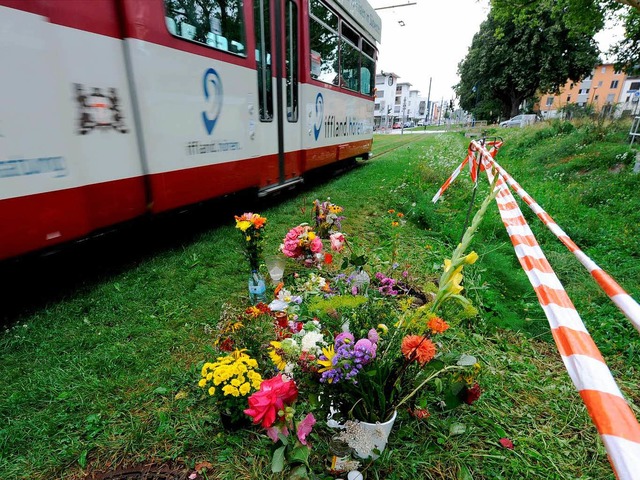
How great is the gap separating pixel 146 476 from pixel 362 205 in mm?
4812

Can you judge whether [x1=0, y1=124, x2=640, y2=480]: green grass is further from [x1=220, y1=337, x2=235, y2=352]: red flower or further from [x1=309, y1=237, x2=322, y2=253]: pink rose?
[x1=309, y1=237, x2=322, y2=253]: pink rose

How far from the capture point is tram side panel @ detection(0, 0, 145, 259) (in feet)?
6.70

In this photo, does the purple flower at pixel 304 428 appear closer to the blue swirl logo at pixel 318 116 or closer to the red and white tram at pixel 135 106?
the red and white tram at pixel 135 106

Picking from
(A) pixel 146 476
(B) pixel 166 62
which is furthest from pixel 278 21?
(A) pixel 146 476

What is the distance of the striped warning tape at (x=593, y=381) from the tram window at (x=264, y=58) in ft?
12.9

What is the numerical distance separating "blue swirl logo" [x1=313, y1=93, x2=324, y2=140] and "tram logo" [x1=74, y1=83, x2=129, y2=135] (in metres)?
3.78

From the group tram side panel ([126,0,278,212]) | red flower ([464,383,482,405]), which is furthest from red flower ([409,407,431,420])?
tram side panel ([126,0,278,212])

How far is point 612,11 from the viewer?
965cm

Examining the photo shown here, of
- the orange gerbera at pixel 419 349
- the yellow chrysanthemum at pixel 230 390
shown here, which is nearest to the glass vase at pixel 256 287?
the yellow chrysanthemum at pixel 230 390

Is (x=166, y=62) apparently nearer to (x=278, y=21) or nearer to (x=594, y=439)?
(x=278, y=21)

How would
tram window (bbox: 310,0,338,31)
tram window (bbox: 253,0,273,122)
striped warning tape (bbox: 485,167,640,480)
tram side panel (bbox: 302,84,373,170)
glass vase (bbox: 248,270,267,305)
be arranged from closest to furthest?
striped warning tape (bbox: 485,167,640,480) < glass vase (bbox: 248,270,267,305) < tram window (bbox: 253,0,273,122) < tram window (bbox: 310,0,338,31) < tram side panel (bbox: 302,84,373,170)

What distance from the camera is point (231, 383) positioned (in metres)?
1.48

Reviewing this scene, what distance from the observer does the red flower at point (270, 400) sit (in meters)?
1.27

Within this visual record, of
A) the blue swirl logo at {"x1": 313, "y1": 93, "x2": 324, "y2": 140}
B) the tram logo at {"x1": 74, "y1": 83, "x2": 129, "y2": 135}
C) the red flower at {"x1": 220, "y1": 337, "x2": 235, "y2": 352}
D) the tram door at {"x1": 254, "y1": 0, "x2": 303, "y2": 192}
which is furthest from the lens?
the blue swirl logo at {"x1": 313, "y1": 93, "x2": 324, "y2": 140}
